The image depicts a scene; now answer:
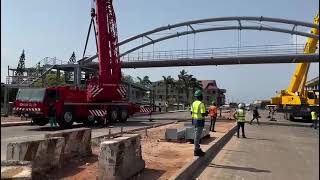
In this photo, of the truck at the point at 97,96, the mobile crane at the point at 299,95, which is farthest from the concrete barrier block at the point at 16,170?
the mobile crane at the point at 299,95

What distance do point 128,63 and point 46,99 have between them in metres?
29.0

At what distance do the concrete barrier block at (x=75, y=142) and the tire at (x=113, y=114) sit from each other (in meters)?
18.4

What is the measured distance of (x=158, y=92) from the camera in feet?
564

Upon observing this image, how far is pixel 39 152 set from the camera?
28.7ft

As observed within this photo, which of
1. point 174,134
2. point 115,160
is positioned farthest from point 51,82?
point 115,160

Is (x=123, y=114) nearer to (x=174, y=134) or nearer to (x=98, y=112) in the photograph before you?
(x=98, y=112)

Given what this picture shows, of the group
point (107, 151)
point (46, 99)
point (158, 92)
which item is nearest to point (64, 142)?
point (107, 151)

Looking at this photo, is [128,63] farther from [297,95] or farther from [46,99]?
[46,99]

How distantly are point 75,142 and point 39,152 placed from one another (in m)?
2.27

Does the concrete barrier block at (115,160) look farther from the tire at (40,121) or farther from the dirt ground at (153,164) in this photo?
the tire at (40,121)

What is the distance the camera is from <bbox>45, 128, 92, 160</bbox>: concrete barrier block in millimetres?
10422

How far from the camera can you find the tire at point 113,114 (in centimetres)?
3002

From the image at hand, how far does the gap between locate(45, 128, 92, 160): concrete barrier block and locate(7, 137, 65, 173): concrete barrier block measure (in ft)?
1.83

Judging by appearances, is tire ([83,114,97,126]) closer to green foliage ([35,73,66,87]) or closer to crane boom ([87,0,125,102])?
crane boom ([87,0,125,102])
